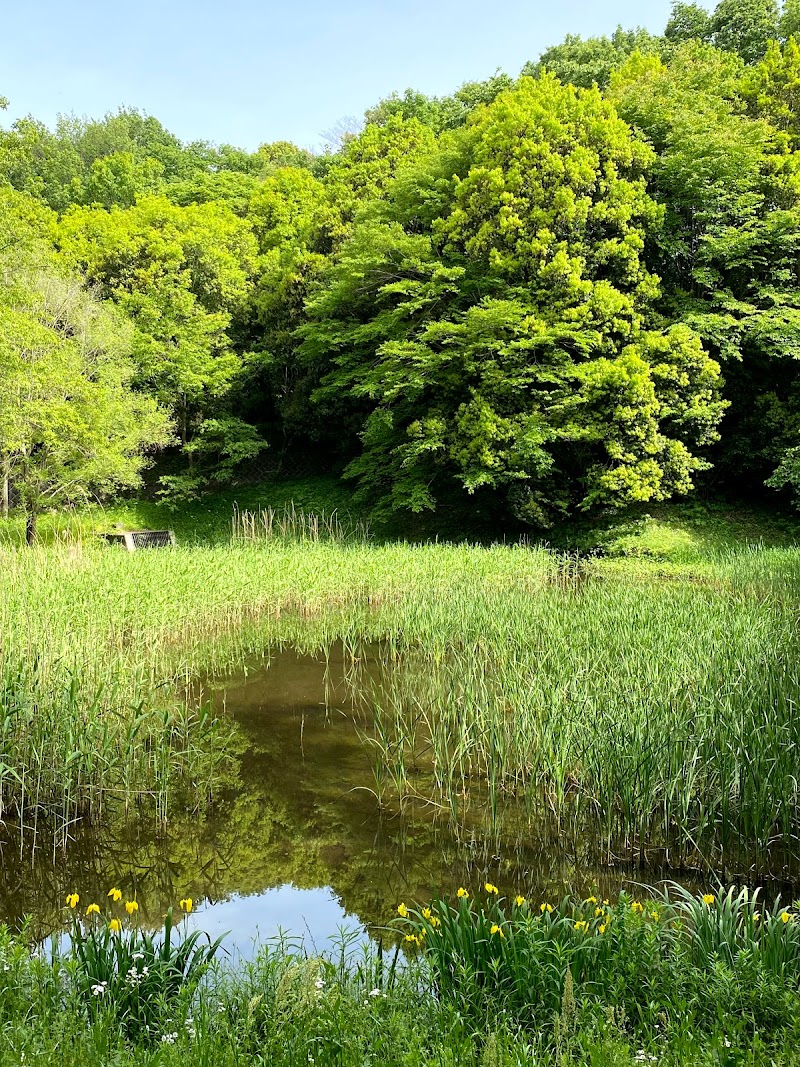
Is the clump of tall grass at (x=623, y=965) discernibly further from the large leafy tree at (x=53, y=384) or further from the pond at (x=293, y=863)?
the large leafy tree at (x=53, y=384)

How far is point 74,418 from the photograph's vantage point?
11703mm

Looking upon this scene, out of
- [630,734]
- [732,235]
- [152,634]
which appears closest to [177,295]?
[732,235]

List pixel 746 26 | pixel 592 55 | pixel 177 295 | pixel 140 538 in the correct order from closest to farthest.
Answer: pixel 140 538
pixel 177 295
pixel 746 26
pixel 592 55

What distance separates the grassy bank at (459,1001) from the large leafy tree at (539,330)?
1216 cm

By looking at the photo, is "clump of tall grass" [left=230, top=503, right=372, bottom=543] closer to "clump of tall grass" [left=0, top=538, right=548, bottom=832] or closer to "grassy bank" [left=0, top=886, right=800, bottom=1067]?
"clump of tall grass" [left=0, top=538, right=548, bottom=832]

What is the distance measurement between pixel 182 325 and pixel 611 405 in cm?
1173

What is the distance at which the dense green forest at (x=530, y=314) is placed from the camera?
45.3ft

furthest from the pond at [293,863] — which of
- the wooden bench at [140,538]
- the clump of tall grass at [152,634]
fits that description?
the wooden bench at [140,538]

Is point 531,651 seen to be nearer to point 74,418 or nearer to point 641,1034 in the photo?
point 641,1034

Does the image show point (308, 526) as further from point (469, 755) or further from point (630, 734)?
point (630, 734)

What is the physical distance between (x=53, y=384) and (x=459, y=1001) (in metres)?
11.1

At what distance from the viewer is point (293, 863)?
362cm

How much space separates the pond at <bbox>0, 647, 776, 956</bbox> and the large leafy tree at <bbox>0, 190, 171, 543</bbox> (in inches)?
318

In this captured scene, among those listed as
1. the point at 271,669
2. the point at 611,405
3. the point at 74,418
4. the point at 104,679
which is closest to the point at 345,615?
the point at 271,669
